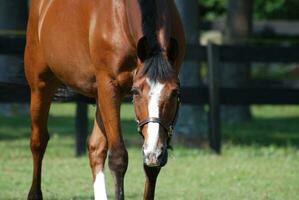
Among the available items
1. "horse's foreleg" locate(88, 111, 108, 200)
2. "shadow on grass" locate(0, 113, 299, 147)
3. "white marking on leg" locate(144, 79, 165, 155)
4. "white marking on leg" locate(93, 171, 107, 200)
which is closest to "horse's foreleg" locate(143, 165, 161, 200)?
"white marking on leg" locate(93, 171, 107, 200)

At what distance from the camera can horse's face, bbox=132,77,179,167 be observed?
6199 millimetres

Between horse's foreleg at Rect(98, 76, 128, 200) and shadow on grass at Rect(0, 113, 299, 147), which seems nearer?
horse's foreleg at Rect(98, 76, 128, 200)

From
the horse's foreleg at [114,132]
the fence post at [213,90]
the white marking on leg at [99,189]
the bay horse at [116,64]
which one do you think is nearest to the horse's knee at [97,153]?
the bay horse at [116,64]

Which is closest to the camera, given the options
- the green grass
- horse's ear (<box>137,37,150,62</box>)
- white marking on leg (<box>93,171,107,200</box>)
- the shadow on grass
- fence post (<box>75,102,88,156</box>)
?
horse's ear (<box>137,37,150,62</box>)

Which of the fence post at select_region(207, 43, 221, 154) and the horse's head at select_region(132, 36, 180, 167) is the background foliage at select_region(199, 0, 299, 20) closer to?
the fence post at select_region(207, 43, 221, 154)

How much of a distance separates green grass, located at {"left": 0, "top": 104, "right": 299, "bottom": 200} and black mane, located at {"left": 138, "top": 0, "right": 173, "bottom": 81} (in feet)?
7.50

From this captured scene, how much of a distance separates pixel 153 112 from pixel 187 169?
5.16 meters

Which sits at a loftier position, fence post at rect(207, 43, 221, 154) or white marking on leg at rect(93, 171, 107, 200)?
white marking on leg at rect(93, 171, 107, 200)

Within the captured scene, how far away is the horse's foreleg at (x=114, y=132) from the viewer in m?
6.91

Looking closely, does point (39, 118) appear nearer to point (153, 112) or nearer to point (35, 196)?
point (35, 196)

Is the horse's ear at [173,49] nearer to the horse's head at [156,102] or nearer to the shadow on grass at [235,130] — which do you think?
the horse's head at [156,102]

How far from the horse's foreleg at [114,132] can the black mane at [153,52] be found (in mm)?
556

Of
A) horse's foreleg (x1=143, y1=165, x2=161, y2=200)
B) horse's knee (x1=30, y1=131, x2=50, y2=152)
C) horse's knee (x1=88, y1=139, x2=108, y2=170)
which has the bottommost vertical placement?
horse's knee (x1=30, y1=131, x2=50, y2=152)

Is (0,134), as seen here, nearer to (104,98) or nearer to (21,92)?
(21,92)
